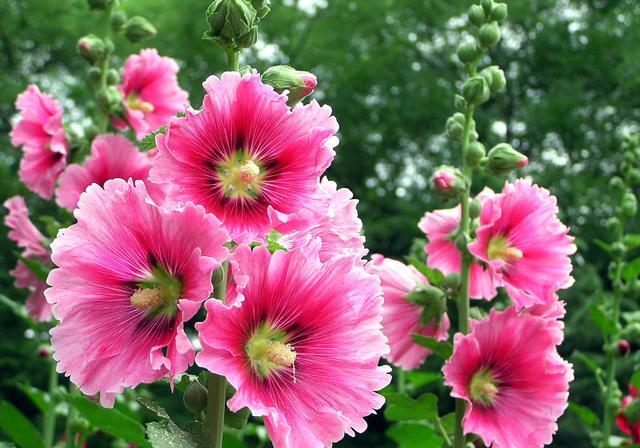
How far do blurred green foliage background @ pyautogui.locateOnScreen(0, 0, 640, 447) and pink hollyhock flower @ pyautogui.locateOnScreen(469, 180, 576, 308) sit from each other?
Answer: 7146 millimetres

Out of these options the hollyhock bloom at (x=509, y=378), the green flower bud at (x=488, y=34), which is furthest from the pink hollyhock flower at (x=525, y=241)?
the green flower bud at (x=488, y=34)

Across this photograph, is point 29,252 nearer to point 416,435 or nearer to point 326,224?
point 416,435

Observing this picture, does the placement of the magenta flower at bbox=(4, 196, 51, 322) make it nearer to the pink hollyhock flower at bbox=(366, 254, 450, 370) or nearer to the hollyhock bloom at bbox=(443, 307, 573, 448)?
the pink hollyhock flower at bbox=(366, 254, 450, 370)

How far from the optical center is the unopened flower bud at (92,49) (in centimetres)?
243

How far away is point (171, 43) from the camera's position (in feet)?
32.9

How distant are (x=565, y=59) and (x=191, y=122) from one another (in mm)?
10475

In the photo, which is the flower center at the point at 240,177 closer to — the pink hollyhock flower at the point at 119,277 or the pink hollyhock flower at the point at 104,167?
the pink hollyhock flower at the point at 119,277

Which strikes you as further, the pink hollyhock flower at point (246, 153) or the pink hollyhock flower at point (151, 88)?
the pink hollyhock flower at point (151, 88)

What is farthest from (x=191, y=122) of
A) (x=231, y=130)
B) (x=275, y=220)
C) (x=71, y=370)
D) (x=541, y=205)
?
(x=541, y=205)

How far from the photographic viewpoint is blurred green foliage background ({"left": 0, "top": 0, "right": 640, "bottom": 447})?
9.68 metres

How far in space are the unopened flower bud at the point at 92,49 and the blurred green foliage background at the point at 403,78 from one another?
658cm

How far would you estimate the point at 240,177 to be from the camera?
3.57ft

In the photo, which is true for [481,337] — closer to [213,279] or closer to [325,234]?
[325,234]

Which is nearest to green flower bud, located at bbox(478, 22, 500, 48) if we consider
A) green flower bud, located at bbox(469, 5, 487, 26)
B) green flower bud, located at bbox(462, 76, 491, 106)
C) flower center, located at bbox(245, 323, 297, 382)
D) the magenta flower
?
green flower bud, located at bbox(469, 5, 487, 26)
